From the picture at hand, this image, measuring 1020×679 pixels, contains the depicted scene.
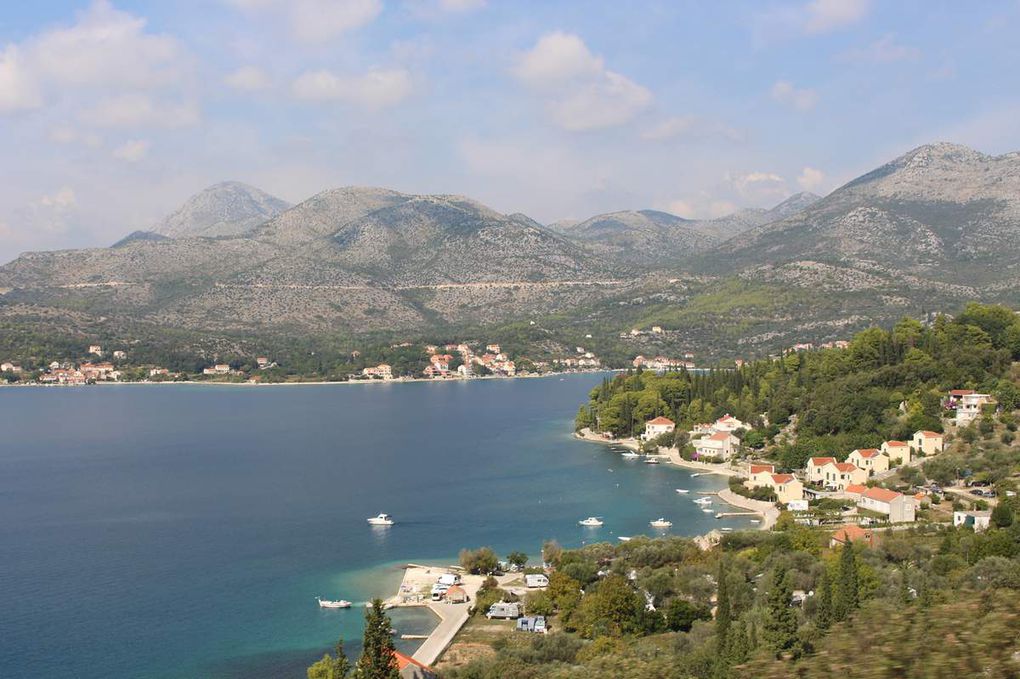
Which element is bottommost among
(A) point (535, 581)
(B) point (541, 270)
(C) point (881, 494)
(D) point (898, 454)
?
(A) point (535, 581)

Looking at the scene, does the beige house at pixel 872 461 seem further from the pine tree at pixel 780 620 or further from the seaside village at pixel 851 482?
the pine tree at pixel 780 620

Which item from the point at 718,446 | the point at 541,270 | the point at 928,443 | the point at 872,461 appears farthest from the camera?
the point at 541,270

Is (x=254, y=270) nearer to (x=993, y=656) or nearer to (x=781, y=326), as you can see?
(x=781, y=326)

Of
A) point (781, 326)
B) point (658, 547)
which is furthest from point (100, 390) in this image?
point (658, 547)

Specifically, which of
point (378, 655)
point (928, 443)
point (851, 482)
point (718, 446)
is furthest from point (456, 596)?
point (718, 446)

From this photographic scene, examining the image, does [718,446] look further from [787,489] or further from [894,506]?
[894,506]

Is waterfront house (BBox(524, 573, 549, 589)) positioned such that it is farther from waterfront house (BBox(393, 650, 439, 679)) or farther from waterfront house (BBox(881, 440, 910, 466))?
waterfront house (BBox(881, 440, 910, 466))
